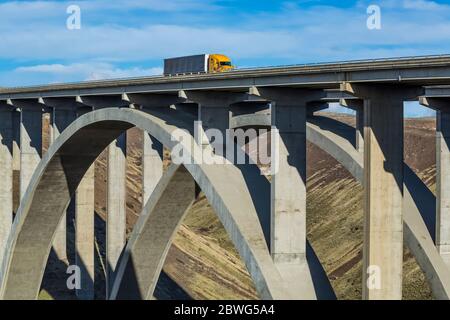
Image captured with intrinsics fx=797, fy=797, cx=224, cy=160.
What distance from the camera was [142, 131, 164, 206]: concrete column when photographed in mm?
43625

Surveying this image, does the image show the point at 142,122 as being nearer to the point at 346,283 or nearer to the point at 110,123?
the point at 110,123

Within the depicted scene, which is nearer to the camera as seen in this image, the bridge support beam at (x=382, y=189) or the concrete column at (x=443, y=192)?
the bridge support beam at (x=382, y=189)

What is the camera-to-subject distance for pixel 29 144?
4772 centimetres

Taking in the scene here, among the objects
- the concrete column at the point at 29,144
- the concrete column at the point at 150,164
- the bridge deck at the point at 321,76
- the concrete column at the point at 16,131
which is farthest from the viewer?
the concrete column at the point at 16,131

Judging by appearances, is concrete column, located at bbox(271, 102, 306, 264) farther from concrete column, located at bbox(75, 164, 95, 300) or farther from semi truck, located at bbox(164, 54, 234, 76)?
concrete column, located at bbox(75, 164, 95, 300)

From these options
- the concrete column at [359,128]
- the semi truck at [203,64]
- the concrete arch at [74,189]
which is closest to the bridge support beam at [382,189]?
the concrete arch at [74,189]

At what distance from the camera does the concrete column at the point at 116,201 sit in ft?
154

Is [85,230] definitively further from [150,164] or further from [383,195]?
[383,195]

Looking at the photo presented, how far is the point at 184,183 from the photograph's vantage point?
115 ft

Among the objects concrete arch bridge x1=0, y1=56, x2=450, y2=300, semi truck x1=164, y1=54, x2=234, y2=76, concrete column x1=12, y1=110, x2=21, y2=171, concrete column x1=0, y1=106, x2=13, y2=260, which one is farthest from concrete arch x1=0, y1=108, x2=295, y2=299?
concrete column x1=12, y1=110, x2=21, y2=171

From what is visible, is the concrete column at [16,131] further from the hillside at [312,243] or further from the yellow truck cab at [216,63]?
the yellow truck cab at [216,63]

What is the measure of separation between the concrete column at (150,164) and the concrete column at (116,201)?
3375 millimetres

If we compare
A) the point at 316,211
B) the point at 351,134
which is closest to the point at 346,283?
the point at 316,211

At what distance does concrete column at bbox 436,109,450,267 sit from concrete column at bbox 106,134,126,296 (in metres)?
22.2
